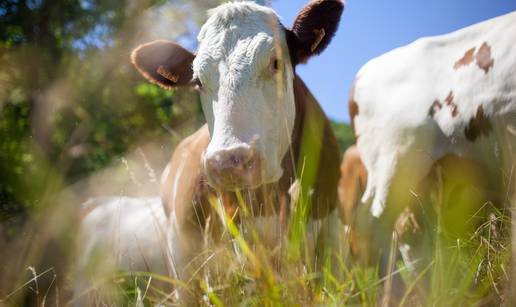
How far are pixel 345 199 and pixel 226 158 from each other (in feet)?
7.45

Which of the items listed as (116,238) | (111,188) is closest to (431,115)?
(116,238)

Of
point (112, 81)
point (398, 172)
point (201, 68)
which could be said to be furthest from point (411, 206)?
point (112, 81)

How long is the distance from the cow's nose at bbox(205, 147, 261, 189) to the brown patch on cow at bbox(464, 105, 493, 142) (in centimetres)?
146

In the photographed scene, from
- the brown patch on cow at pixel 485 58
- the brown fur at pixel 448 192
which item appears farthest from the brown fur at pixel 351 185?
the brown patch on cow at pixel 485 58

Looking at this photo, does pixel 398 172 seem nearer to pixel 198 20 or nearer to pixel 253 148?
pixel 253 148

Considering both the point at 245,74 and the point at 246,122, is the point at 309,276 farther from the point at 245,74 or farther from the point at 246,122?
the point at 245,74

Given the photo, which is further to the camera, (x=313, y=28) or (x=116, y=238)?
(x=116, y=238)

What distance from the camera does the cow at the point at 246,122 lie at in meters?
2.64

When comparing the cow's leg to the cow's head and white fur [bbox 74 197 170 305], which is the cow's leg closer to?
the cow's head

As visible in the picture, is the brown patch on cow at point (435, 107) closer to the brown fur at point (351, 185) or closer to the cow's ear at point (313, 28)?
the brown fur at point (351, 185)

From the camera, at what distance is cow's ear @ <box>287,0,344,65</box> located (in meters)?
3.33

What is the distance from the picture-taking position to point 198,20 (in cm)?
1030

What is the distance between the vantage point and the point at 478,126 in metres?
3.13

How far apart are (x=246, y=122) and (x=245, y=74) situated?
32cm
